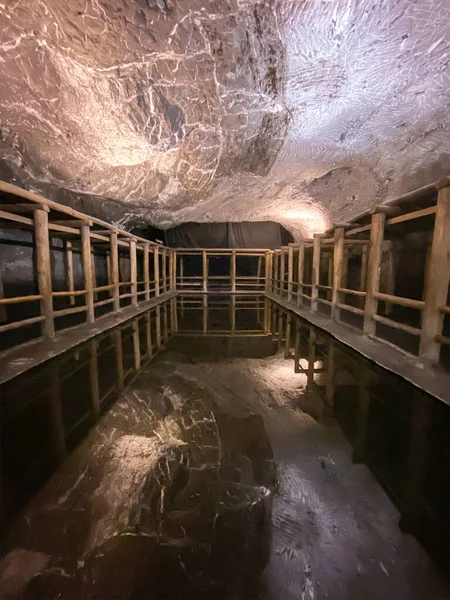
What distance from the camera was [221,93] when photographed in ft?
11.2

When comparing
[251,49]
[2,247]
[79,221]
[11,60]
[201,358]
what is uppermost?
[251,49]

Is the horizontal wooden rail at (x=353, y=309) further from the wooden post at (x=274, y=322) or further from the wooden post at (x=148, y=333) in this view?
the wooden post at (x=148, y=333)

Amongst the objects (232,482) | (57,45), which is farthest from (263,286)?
(232,482)

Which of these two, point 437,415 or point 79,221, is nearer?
point 437,415

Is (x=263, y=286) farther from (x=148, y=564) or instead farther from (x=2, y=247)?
(x=148, y=564)

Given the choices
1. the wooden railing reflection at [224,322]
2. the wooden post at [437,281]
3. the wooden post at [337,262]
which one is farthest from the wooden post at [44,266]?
the wooden post at [337,262]

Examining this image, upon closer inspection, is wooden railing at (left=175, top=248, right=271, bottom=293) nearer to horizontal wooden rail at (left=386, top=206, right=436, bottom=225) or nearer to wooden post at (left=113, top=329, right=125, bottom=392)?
wooden post at (left=113, top=329, right=125, bottom=392)

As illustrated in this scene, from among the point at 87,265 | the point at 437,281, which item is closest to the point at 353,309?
the point at 437,281

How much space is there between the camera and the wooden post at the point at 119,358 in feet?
7.86

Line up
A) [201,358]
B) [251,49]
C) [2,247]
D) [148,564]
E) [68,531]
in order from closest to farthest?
[148,564], [68,531], [251,49], [201,358], [2,247]

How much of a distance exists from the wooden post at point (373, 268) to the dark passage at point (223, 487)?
1.13 metres

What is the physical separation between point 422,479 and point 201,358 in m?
2.24

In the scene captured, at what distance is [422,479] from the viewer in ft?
4.17

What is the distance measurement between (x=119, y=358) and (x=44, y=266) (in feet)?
5.16
